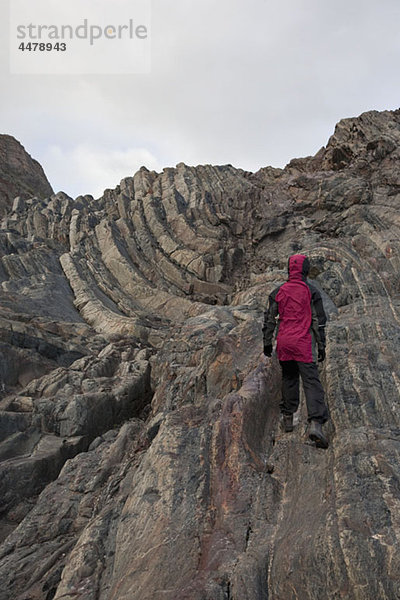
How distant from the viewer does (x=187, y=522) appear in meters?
5.26

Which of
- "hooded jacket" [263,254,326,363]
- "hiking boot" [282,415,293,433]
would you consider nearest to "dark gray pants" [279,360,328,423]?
"hiking boot" [282,415,293,433]

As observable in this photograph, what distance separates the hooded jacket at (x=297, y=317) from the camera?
6.36 meters

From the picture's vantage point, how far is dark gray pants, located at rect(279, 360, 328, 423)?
6066 millimetres

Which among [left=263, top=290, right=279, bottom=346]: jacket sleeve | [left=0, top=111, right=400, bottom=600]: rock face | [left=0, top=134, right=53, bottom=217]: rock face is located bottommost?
[left=0, top=111, right=400, bottom=600]: rock face

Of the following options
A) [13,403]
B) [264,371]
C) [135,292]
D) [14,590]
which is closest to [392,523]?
[264,371]

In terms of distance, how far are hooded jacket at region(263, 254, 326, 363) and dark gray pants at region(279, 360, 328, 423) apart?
7.2 inches

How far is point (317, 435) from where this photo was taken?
5.94 metres

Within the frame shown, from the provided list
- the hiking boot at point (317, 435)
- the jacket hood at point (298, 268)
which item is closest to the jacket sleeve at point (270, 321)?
the jacket hood at point (298, 268)

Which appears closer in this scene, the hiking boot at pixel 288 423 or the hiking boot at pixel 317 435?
the hiking boot at pixel 317 435

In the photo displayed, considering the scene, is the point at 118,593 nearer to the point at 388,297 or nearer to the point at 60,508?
the point at 60,508

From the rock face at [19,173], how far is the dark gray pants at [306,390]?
5027 cm

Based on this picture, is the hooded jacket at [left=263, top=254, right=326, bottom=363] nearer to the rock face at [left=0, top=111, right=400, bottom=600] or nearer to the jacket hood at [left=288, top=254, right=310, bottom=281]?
the jacket hood at [left=288, top=254, right=310, bottom=281]

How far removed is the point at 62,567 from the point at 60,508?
1603 mm

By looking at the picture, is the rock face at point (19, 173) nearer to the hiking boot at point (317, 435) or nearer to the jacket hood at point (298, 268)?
the jacket hood at point (298, 268)
